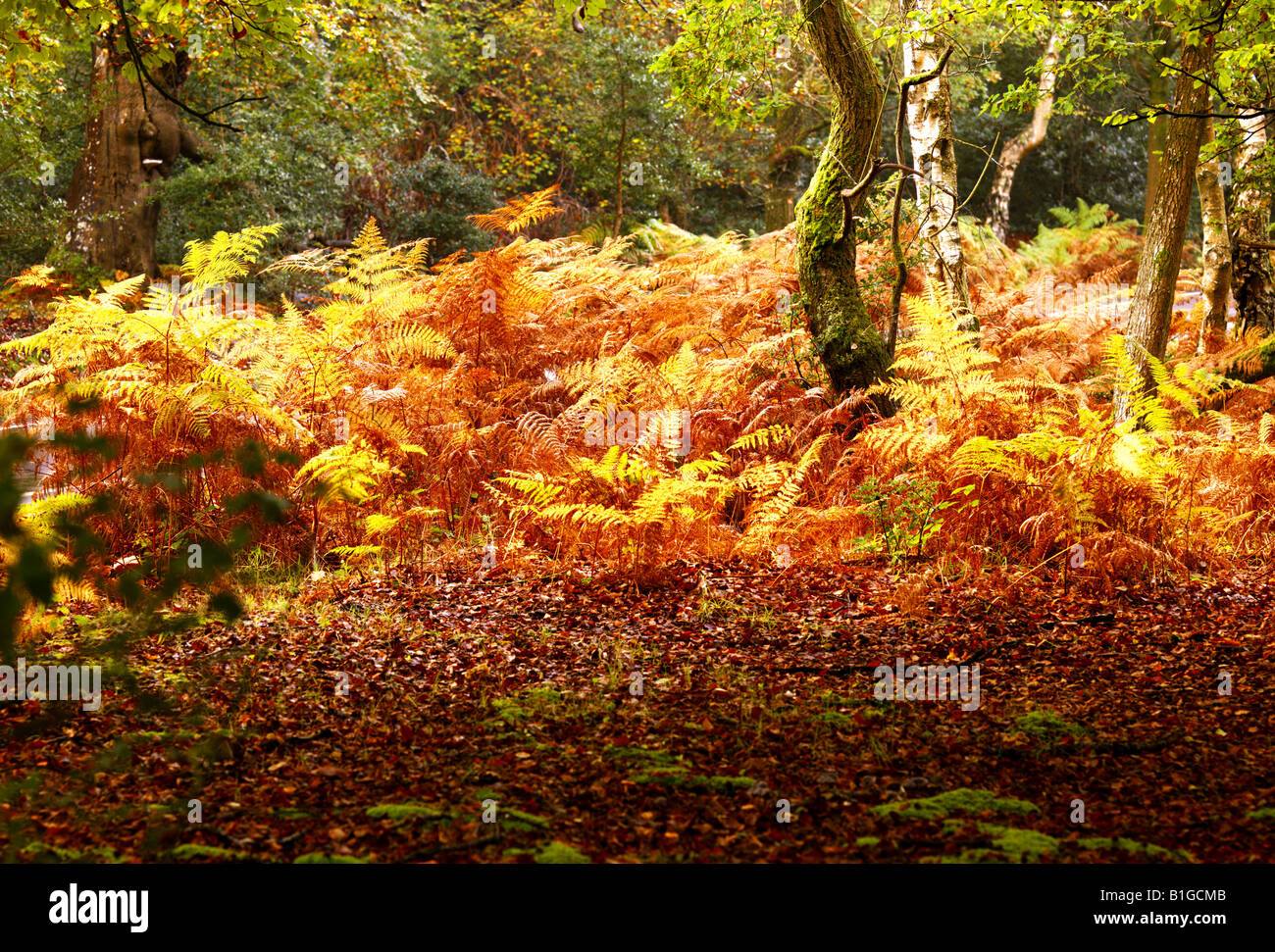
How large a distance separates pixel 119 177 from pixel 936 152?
32.3ft

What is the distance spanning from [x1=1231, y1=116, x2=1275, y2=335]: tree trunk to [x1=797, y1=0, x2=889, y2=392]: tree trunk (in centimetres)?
367

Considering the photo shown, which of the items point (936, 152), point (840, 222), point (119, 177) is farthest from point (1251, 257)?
point (119, 177)

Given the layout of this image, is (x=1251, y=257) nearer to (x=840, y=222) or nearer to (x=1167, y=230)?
(x=1167, y=230)

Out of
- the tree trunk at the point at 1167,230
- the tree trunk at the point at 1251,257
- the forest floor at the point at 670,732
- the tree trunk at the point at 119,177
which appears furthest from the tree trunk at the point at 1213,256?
the tree trunk at the point at 119,177

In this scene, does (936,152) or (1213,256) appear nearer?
(936,152)

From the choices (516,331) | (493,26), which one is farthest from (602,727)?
(493,26)

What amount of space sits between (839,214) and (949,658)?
3.36 metres

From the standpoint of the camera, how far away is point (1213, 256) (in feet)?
27.2

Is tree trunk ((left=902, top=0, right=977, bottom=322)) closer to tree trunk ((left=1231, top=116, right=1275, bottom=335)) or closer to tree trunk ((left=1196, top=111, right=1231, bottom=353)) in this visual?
tree trunk ((left=1196, top=111, right=1231, bottom=353))

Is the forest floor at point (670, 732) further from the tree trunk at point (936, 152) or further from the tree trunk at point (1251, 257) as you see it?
the tree trunk at point (1251, 257)

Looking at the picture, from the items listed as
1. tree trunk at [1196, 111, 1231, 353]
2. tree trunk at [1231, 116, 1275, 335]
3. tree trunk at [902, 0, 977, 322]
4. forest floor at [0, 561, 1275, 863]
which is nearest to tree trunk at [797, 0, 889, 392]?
tree trunk at [902, 0, 977, 322]

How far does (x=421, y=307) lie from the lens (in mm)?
7836

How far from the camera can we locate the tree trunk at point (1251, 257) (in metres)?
8.11
